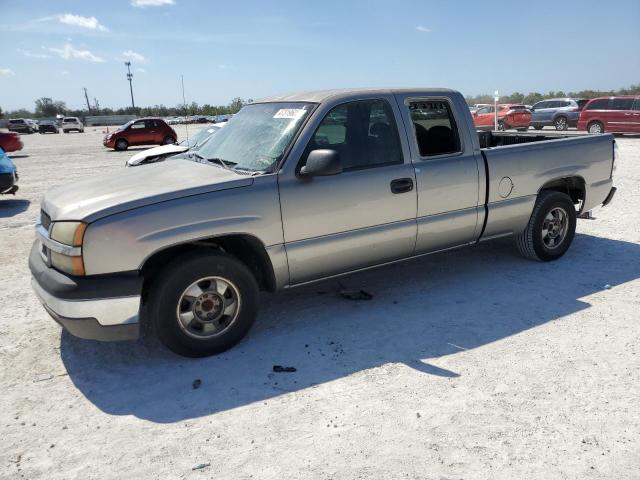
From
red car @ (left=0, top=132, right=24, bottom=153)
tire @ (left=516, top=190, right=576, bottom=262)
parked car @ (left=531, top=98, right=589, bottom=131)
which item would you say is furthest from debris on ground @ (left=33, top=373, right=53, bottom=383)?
parked car @ (left=531, top=98, right=589, bottom=131)

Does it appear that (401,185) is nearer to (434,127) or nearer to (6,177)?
(434,127)

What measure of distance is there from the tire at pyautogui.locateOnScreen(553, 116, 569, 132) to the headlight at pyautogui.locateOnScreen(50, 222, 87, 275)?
25.9 m

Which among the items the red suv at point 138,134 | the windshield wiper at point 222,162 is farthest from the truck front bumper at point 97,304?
the red suv at point 138,134

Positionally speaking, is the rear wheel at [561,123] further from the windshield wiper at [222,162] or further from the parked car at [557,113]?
the windshield wiper at [222,162]

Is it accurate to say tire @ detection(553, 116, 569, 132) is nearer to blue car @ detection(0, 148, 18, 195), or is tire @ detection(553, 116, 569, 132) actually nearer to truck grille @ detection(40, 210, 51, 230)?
blue car @ detection(0, 148, 18, 195)

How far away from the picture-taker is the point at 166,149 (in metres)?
10.8

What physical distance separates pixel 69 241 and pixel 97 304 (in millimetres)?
449

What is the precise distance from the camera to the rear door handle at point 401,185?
427 centimetres

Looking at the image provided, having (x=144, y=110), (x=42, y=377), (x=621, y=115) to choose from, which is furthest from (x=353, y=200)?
(x=144, y=110)

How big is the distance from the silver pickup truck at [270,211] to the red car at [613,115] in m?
17.7

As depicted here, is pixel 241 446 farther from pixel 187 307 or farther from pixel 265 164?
pixel 265 164

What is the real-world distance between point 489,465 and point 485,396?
2.12 ft

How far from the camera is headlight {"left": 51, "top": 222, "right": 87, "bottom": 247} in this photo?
3262mm

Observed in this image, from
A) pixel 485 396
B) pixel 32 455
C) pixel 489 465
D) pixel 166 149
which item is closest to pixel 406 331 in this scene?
pixel 485 396
